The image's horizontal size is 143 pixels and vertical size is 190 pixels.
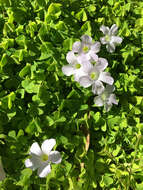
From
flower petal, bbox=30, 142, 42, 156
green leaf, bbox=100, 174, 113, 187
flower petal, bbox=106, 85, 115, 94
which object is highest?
flower petal, bbox=106, 85, 115, 94

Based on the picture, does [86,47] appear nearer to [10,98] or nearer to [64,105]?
[64,105]

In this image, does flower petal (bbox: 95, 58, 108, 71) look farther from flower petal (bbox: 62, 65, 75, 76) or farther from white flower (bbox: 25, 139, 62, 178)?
white flower (bbox: 25, 139, 62, 178)

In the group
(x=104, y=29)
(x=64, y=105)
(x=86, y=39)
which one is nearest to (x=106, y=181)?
(x=64, y=105)

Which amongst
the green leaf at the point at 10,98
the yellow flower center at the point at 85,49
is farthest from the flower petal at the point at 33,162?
the yellow flower center at the point at 85,49

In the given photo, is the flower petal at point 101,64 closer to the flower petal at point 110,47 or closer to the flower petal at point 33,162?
the flower petal at point 110,47

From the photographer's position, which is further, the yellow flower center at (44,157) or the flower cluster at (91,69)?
the flower cluster at (91,69)

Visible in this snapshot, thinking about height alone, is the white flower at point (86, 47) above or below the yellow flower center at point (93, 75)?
above

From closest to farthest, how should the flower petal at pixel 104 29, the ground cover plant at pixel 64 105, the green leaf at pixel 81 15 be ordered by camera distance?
1. the ground cover plant at pixel 64 105
2. the flower petal at pixel 104 29
3. the green leaf at pixel 81 15

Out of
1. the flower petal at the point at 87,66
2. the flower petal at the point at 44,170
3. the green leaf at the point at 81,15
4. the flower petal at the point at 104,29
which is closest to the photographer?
the flower petal at the point at 44,170

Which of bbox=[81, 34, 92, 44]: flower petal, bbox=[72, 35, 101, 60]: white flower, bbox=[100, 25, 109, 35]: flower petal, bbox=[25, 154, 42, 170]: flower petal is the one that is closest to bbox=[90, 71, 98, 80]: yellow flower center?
bbox=[72, 35, 101, 60]: white flower
